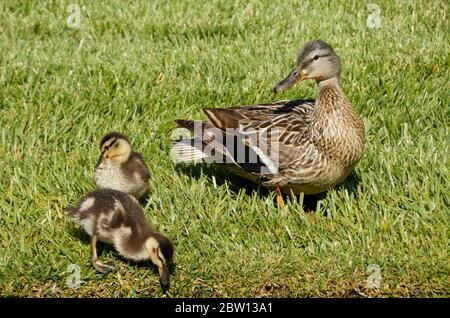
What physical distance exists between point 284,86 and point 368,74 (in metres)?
1.65

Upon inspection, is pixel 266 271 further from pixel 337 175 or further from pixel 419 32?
pixel 419 32

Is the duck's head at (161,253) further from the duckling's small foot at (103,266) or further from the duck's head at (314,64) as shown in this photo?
the duck's head at (314,64)

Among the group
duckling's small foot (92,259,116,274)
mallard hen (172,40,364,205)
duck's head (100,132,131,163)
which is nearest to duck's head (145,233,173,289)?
duckling's small foot (92,259,116,274)

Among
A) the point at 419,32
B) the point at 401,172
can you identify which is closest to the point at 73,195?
the point at 401,172

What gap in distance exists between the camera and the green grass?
4.56 meters

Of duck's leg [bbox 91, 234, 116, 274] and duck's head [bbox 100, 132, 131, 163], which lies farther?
duck's head [bbox 100, 132, 131, 163]

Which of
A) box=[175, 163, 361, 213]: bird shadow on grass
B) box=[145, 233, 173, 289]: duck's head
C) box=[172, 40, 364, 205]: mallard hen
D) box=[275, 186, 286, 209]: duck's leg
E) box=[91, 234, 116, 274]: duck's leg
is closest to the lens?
box=[145, 233, 173, 289]: duck's head

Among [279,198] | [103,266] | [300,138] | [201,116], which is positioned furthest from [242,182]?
[103,266]

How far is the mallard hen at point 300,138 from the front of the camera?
496 cm

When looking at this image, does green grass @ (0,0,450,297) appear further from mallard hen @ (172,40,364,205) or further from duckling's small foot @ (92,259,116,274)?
mallard hen @ (172,40,364,205)

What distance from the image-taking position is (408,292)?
4.40 meters

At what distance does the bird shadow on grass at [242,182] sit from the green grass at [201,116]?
2 cm

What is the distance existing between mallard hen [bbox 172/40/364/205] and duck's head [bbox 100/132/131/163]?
55 cm
